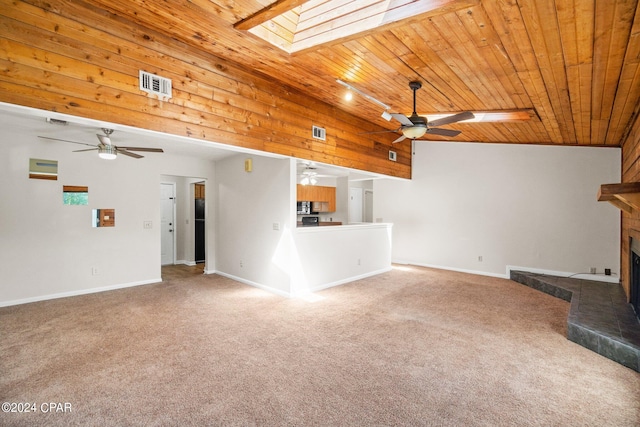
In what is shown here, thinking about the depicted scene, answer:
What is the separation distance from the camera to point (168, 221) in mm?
7828

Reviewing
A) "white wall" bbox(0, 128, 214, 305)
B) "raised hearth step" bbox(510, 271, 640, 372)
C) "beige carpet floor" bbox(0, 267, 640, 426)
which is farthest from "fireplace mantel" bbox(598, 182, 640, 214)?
"white wall" bbox(0, 128, 214, 305)

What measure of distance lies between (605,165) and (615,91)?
3365mm

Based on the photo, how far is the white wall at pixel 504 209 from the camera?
5648 millimetres

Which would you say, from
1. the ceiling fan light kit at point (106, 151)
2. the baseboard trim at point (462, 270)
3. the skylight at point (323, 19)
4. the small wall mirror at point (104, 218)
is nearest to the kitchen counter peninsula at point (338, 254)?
the baseboard trim at point (462, 270)

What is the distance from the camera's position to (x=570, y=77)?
2912 millimetres

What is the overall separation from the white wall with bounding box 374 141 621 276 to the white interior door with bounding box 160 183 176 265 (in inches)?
221

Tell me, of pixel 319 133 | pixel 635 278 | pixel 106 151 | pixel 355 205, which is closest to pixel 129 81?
pixel 106 151

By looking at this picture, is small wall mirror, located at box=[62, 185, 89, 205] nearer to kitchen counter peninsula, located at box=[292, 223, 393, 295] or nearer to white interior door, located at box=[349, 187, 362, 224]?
kitchen counter peninsula, located at box=[292, 223, 393, 295]

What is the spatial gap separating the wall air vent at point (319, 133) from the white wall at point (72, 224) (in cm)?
304

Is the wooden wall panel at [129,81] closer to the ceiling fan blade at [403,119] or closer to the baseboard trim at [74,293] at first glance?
the ceiling fan blade at [403,119]

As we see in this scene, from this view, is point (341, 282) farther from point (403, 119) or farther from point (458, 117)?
point (458, 117)

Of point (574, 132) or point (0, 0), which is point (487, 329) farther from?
point (0, 0)

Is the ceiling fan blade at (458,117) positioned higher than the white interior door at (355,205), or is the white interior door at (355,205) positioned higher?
the ceiling fan blade at (458,117)

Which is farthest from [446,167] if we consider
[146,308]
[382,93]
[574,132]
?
[146,308]
